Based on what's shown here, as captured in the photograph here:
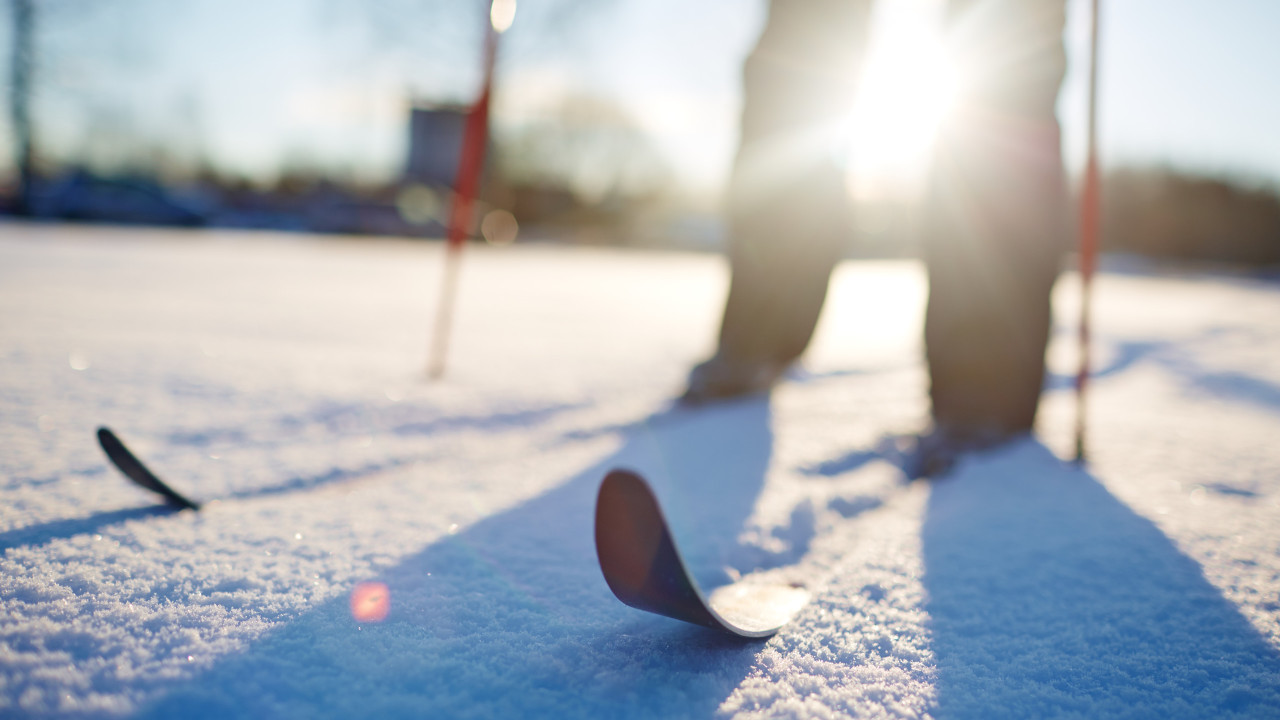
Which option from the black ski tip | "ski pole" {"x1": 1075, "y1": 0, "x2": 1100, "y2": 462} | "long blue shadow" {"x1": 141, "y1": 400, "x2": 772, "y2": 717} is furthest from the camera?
"ski pole" {"x1": 1075, "y1": 0, "x2": 1100, "y2": 462}

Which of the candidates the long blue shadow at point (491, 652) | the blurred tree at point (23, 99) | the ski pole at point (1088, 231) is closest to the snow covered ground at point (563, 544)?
the long blue shadow at point (491, 652)

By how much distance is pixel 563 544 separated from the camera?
3.62ft

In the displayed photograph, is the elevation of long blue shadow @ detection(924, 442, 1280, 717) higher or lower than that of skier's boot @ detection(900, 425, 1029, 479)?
lower

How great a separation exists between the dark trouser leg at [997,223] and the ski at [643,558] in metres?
1.20

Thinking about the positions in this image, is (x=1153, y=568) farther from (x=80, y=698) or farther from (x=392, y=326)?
(x=392, y=326)

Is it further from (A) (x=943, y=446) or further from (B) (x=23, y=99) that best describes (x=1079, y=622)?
(B) (x=23, y=99)

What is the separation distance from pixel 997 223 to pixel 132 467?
6.06ft

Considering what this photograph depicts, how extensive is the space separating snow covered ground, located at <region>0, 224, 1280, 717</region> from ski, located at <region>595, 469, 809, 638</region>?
0.06m

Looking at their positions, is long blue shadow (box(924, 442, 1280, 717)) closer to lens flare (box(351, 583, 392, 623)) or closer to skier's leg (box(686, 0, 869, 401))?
lens flare (box(351, 583, 392, 623))

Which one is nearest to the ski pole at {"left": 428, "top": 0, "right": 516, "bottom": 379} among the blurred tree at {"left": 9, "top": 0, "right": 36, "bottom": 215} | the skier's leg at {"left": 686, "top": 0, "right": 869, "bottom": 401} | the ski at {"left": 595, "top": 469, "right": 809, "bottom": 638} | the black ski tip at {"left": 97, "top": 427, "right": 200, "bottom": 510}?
the skier's leg at {"left": 686, "top": 0, "right": 869, "bottom": 401}


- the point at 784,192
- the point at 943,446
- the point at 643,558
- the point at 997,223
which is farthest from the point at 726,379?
the point at 643,558

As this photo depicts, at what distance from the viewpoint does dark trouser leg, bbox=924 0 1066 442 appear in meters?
1.62

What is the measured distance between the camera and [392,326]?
3.42m

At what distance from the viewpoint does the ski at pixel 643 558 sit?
74cm
